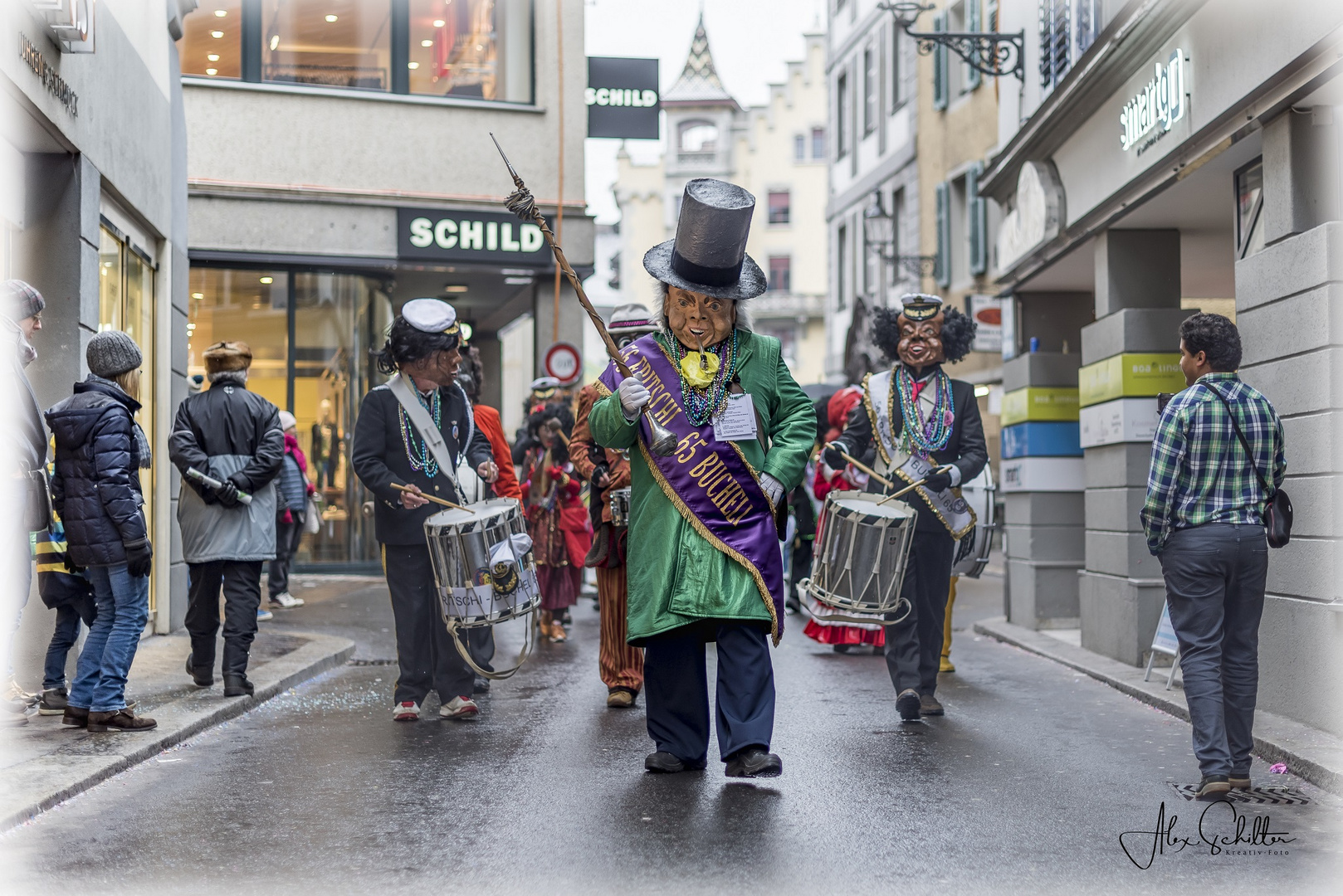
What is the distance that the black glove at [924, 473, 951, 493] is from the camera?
784 cm

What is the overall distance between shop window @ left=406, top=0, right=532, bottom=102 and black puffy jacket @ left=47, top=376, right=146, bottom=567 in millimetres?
12832

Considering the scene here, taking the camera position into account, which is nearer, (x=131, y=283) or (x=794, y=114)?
(x=131, y=283)

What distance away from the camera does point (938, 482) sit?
25.8 ft

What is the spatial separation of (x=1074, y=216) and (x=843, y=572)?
6117mm

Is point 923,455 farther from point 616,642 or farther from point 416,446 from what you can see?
point 416,446

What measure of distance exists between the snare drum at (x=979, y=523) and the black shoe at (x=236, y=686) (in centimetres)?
396

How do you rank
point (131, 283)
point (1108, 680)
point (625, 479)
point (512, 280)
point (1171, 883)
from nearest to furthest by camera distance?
point (1171, 883)
point (625, 479)
point (1108, 680)
point (131, 283)
point (512, 280)

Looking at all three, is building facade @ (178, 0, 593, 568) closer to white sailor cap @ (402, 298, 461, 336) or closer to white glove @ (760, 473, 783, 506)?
white sailor cap @ (402, 298, 461, 336)

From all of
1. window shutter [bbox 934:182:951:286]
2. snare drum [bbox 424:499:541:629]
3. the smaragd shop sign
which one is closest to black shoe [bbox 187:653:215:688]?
snare drum [bbox 424:499:541:629]

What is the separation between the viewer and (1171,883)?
456cm


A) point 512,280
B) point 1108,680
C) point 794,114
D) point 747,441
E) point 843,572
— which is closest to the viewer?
point 747,441

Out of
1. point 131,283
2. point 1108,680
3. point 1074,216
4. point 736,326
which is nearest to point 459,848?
point 736,326

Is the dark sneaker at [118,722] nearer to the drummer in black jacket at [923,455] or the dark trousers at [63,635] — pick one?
the dark trousers at [63,635]

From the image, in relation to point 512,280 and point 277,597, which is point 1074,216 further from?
point 512,280
